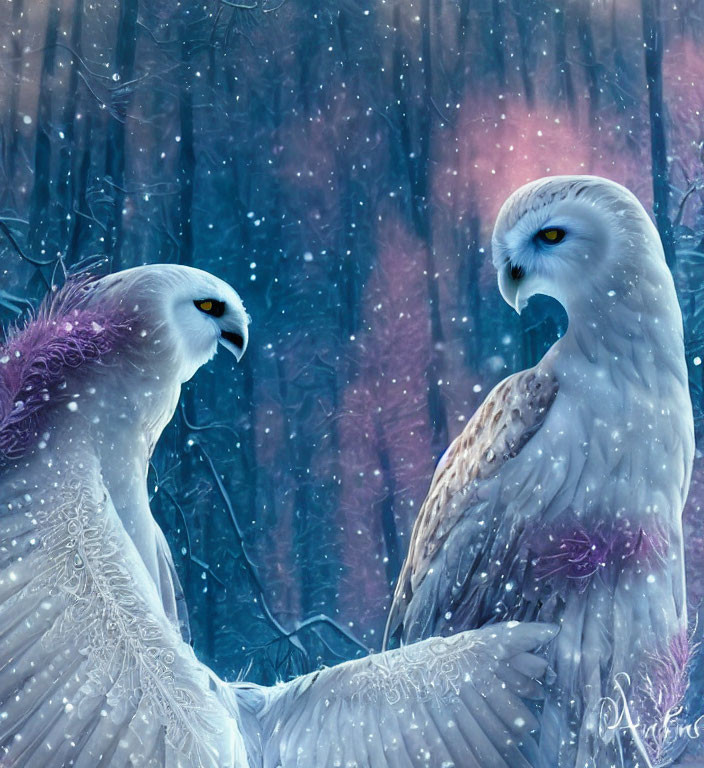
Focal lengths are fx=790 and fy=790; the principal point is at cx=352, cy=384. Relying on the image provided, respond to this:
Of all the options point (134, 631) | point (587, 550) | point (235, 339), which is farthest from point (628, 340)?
point (134, 631)

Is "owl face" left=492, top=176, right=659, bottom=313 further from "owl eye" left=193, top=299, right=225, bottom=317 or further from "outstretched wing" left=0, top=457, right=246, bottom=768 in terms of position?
"outstretched wing" left=0, top=457, right=246, bottom=768

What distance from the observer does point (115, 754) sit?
795mm

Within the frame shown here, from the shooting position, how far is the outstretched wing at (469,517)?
40.3 inches

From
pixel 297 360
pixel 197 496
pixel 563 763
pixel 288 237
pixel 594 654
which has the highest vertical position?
pixel 288 237

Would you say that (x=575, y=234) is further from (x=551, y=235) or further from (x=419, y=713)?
(x=419, y=713)

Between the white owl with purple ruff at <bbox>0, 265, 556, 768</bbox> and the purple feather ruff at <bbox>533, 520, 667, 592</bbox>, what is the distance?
0.08 meters

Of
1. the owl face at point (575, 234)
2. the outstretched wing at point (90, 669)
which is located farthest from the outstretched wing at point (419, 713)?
the owl face at point (575, 234)

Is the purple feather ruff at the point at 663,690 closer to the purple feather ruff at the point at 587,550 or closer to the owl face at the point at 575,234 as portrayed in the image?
the purple feather ruff at the point at 587,550

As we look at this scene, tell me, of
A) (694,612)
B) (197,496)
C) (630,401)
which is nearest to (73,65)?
(197,496)

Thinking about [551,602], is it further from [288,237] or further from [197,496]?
[288,237]

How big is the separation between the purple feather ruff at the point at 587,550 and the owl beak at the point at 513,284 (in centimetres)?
30

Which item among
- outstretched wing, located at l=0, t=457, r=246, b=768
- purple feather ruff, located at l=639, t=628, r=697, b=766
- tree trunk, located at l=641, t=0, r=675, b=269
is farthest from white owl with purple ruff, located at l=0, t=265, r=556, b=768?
tree trunk, located at l=641, t=0, r=675, b=269

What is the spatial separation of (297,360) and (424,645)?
16.3 inches

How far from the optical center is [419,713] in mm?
905
